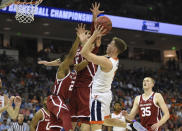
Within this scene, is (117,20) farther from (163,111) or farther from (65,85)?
(65,85)

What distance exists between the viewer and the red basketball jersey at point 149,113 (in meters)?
5.33

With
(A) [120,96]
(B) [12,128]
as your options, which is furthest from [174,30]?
(B) [12,128]

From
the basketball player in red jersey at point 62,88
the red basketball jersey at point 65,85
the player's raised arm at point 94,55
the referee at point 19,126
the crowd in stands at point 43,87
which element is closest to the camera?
the player's raised arm at point 94,55

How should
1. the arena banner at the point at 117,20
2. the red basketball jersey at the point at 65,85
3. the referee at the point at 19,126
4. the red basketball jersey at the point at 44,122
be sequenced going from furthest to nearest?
1. the arena banner at the point at 117,20
2. the referee at the point at 19,126
3. the red basketball jersey at the point at 44,122
4. the red basketball jersey at the point at 65,85

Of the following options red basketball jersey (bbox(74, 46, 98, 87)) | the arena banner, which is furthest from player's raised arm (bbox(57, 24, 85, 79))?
the arena banner

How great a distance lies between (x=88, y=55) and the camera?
382 cm

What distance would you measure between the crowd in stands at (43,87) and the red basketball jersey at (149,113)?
4.95 metres

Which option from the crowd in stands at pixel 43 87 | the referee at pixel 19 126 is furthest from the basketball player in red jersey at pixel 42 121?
the crowd in stands at pixel 43 87

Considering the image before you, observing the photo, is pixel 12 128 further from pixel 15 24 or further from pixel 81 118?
pixel 15 24

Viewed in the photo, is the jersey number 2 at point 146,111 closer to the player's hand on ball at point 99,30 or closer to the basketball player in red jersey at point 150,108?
the basketball player in red jersey at point 150,108

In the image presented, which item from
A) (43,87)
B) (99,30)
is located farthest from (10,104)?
(43,87)

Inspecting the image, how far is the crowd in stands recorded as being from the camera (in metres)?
11.7

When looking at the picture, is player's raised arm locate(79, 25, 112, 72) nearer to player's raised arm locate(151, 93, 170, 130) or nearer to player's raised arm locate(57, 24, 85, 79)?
player's raised arm locate(57, 24, 85, 79)

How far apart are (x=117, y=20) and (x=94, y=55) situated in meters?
12.6
